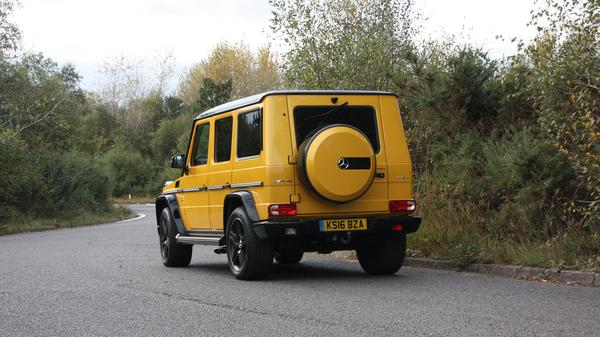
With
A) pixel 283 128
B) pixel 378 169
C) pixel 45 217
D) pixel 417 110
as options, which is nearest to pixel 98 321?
pixel 283 128

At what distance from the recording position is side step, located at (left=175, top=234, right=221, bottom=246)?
1146 cm

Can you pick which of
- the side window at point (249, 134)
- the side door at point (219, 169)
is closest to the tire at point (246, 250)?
the side door at point (219, 169)

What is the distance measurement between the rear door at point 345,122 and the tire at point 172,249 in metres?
3.32

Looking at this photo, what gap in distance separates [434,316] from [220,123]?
5.34 metres

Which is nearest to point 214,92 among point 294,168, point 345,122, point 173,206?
point 173,206

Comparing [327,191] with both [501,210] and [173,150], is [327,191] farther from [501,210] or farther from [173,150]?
[173,150]

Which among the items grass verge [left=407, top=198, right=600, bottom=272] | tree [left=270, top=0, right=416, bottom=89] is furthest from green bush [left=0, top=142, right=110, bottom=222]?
grass verge [left=407, top=198, right=600, bottom=272]

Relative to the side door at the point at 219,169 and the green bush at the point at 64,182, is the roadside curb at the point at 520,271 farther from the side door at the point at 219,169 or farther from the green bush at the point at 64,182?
the green bush at the point at 64,182

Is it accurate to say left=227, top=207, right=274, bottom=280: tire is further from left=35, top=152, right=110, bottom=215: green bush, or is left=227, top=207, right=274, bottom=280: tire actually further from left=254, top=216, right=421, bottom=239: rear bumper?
left=35, top=152, right=110, bottom=215: green bush

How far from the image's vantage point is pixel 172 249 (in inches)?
502

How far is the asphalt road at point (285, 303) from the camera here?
6.84 m

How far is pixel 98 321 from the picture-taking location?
24.1 feet

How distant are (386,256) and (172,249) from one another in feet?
11.6

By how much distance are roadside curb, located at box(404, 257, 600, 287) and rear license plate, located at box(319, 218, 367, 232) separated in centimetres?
198
